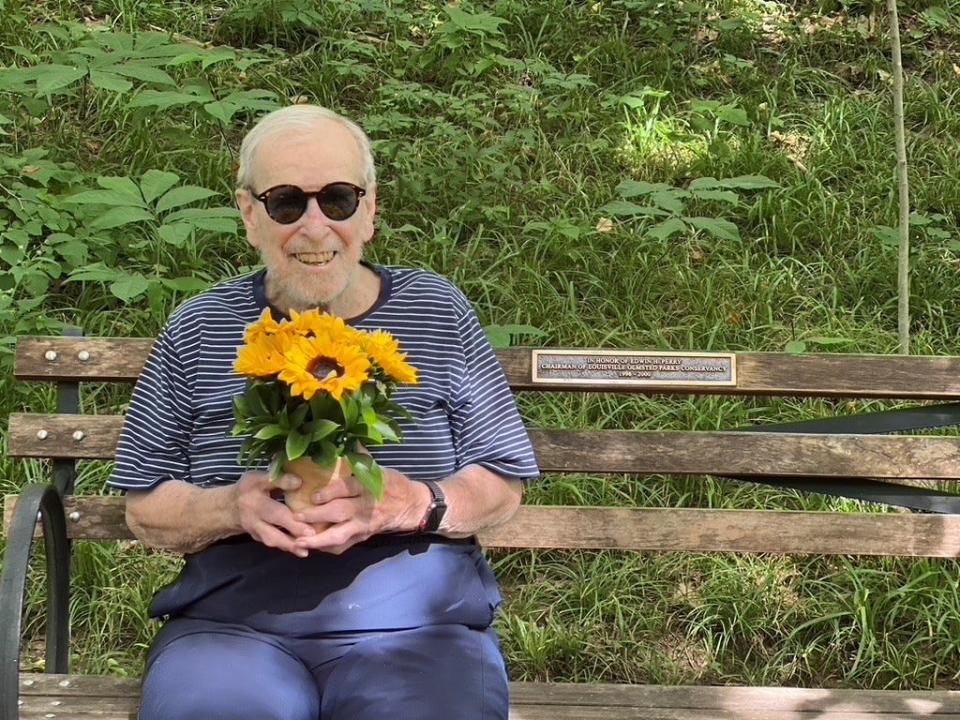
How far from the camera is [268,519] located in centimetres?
217

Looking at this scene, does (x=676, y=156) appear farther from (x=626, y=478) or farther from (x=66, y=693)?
(x=66, y=693)

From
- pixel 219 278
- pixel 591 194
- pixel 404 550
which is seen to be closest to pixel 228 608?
pixel 404 550

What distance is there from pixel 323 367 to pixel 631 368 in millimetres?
1209

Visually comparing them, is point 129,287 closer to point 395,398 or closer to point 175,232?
point 175,232

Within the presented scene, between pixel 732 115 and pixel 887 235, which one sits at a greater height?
pixel 732 115

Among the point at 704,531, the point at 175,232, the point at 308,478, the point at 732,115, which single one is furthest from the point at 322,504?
the point at 732,115

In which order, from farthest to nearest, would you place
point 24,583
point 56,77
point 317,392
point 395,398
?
point 56,77, point 395,398, point 24,583, point 317,392

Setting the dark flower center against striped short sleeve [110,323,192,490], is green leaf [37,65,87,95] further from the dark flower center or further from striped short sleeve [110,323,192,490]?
the dark flower center

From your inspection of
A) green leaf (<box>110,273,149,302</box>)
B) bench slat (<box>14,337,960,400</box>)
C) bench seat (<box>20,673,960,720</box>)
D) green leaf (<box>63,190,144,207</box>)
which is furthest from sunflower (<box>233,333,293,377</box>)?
green leaf (<box>63,190,144,207</box>)

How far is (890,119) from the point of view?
5.34 m

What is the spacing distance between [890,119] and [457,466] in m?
3.58

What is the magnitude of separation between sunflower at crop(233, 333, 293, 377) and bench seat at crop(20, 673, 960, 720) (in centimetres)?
95

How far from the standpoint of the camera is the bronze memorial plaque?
2.97 meters

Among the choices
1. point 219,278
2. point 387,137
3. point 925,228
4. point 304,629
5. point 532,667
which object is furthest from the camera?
point 387,137
